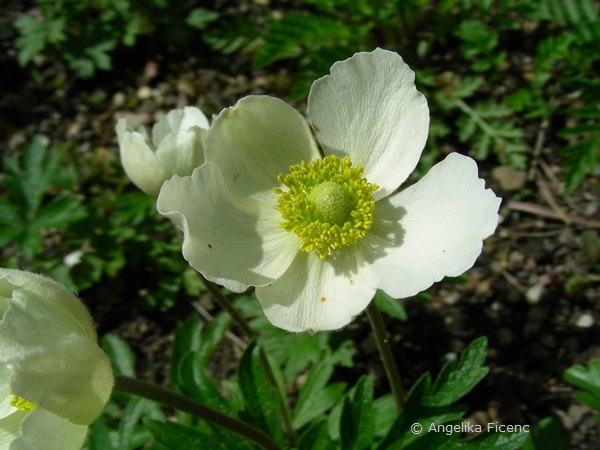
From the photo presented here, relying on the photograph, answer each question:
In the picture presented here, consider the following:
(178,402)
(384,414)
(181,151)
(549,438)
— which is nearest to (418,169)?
(384,414)

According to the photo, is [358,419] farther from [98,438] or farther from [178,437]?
[98,438]

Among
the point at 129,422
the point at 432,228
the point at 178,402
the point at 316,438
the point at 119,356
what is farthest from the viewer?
the point at 119,356

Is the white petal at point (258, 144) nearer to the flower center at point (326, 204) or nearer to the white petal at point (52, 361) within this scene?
the flower center at point (326, 204)

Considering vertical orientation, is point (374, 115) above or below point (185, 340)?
above

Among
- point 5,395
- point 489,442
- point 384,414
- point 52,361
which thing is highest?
point 52,361

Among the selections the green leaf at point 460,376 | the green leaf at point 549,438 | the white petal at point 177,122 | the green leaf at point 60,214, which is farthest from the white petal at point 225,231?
the green leaf at point 60,214

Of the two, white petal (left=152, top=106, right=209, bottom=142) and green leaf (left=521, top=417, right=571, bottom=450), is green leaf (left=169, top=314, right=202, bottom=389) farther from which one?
green leaf (left=521, top=417, right=571, bottom=450)

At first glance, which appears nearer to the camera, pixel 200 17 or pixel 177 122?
pixel 177 122

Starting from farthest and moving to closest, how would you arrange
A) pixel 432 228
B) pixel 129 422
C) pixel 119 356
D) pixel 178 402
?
pixel 119 356
pixel 129 422
pixel 432 228
pixel 178 402
